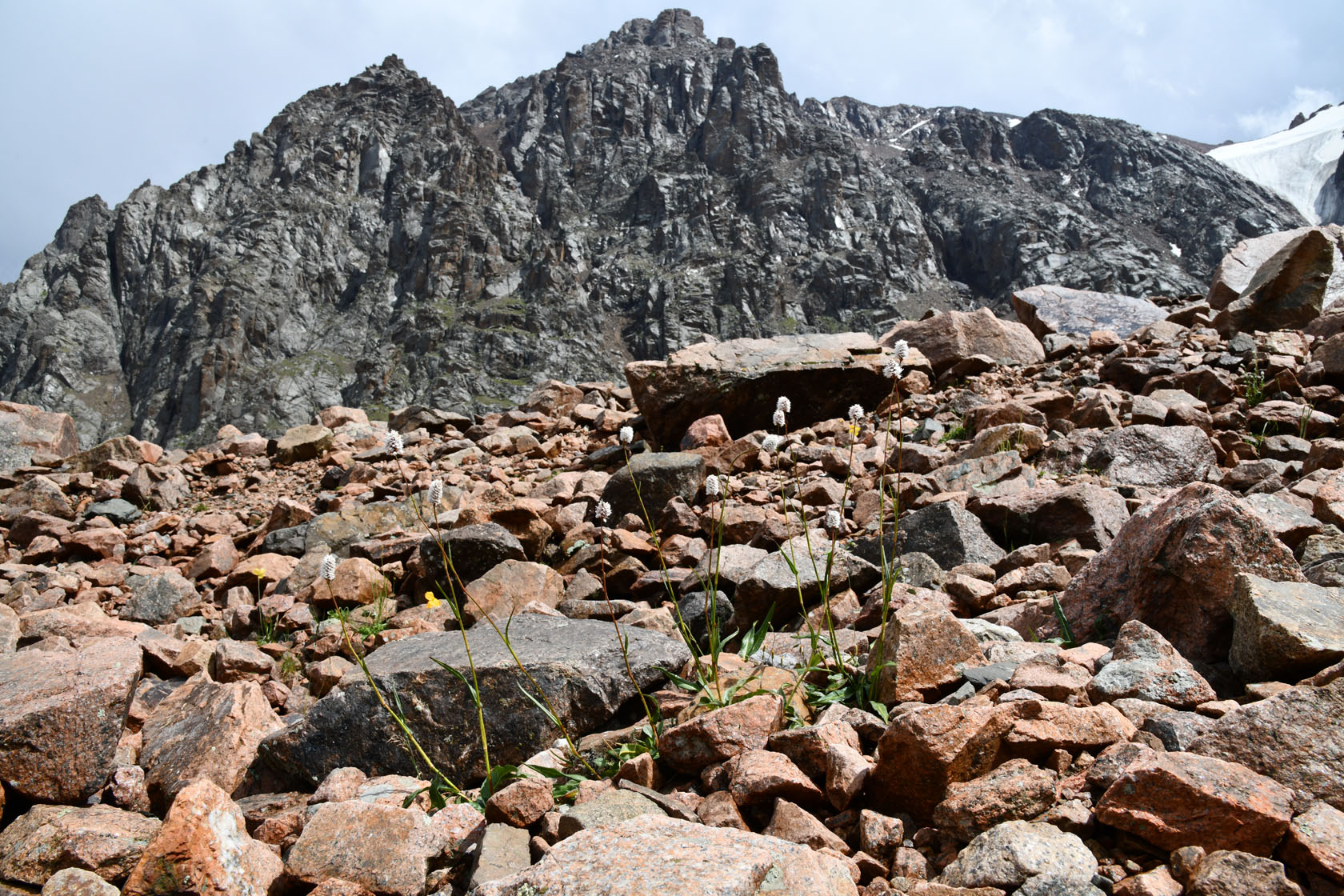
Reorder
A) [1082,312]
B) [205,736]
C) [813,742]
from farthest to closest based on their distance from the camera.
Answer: [1082,312] → [205,736] → [813,742]

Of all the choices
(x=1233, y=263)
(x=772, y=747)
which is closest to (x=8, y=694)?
(x=772, y=747)

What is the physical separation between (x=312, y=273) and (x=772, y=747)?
164 metres

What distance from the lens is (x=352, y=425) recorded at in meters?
11.7

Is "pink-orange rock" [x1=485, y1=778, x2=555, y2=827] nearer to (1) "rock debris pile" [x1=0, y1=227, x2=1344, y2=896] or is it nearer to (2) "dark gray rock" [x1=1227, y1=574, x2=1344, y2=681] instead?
(1) "rock debris pile" [x1=0, y1=227, x2=1344, y2=896]

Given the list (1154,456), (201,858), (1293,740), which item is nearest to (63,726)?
(201,858)

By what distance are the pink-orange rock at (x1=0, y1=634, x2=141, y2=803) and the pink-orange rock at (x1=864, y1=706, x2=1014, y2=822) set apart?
2.86 metres

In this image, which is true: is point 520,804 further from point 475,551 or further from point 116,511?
point 116,511

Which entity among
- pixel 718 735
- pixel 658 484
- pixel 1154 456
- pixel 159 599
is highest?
pixel 1154 456

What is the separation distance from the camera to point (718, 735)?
96.9 inches

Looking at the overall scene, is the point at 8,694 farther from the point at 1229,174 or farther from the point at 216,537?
the point at 1229,174

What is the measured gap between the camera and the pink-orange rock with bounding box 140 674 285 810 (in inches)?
120

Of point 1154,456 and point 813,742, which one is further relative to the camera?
point 1154,456

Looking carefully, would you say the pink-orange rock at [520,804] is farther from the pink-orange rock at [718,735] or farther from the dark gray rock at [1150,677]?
the dark gray rock at [1150,677]

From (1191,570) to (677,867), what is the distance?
2.22m
